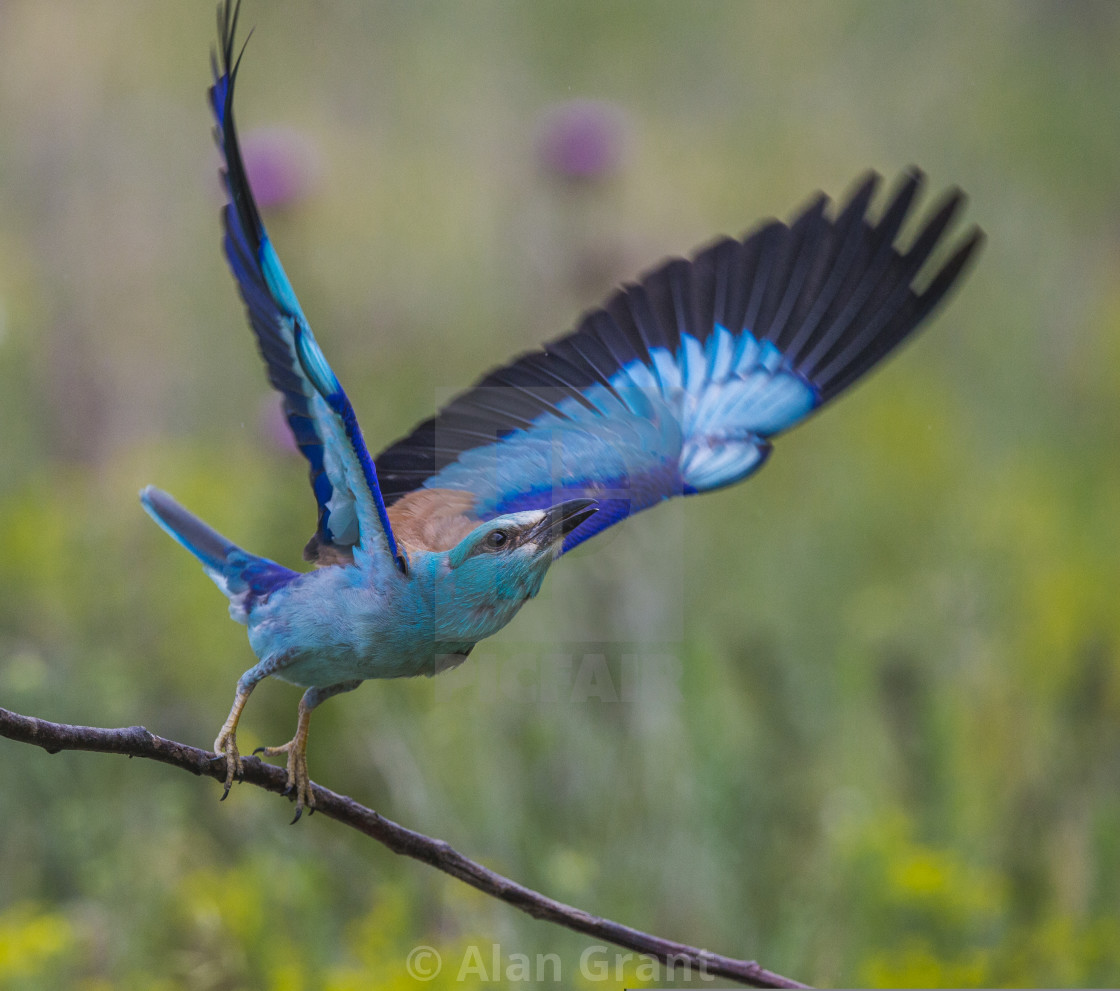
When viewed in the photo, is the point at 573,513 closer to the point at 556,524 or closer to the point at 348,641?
the point at 556,524

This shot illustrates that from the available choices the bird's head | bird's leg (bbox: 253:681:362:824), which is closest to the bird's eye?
the bird's head

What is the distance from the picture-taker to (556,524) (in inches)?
51.4

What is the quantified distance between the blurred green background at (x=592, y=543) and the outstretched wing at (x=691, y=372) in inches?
42.8

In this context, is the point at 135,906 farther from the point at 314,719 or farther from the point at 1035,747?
the point at 1035,747

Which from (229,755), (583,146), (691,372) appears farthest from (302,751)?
(583,146)

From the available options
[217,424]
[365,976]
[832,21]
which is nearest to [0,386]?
[217,424]

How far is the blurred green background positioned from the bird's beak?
1492 millimetres

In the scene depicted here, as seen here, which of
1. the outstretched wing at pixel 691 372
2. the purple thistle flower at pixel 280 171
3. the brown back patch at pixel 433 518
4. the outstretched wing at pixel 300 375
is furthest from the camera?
the purple thistle flower at pixel 280 171

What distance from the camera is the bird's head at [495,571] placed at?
1273 millimetres

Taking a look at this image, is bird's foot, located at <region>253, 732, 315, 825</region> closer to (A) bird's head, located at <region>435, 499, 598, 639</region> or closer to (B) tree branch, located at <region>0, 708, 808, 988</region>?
(B) tree branch, located at <region>0, 708, 808, 988</region>

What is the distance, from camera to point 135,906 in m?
2.99

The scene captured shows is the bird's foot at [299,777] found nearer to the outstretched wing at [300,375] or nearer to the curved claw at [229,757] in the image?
the curved claw at [229,757]

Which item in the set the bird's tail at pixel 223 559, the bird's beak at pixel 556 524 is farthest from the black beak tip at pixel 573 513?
the bird's tail at pixel 223 559

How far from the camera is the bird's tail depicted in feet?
5.34
